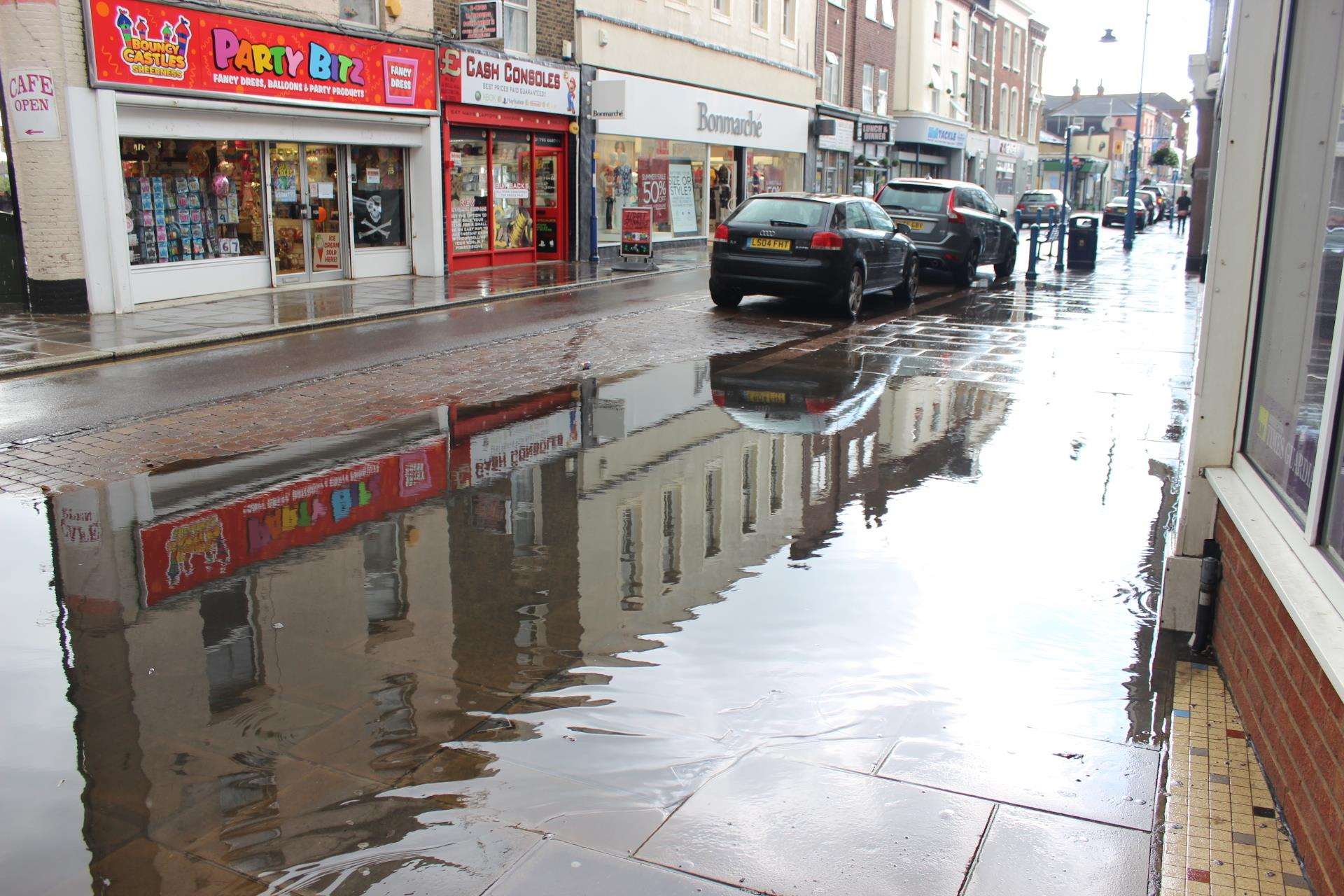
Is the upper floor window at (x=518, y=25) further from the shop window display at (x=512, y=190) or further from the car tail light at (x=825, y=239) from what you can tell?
the car tail light at (x=825, y=239)

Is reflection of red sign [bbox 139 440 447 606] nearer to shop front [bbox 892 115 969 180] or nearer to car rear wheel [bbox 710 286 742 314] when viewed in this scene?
car rear wheel [bbox 710 286 742 314]

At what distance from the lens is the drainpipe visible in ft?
15.1

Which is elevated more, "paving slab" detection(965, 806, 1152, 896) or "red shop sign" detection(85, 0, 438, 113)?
"red shop sign" detection(85, 0, 438, 113)

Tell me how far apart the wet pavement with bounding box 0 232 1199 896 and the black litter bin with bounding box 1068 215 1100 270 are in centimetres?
1855

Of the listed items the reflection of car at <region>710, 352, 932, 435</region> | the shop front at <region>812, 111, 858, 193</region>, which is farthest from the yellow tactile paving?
the shop front at <region>812, 111, 858, 193</region>

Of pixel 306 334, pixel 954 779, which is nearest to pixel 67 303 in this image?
pixel 306 334

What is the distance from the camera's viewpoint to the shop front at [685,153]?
2692cm

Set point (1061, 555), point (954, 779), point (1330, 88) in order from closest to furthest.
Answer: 1. point (954, 779)
2. point (1330, 88)
3. point (1061, 555)

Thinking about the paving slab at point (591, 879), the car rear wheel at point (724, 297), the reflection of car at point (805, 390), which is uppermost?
the car rear wheel at point (724, 297)

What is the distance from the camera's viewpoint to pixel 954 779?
144 inches

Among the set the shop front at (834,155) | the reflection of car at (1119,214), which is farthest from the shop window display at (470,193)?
the reflection of car at (1119,214)

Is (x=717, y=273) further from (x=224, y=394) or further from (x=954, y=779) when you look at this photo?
(x=954, y=779)

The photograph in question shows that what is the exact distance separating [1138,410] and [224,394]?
8.00 m

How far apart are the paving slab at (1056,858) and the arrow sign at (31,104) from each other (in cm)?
1481
